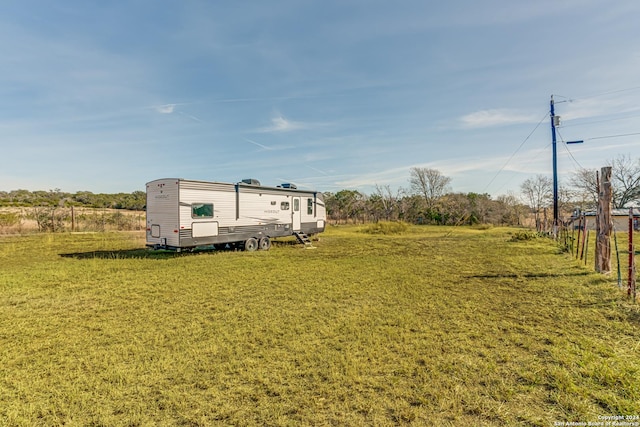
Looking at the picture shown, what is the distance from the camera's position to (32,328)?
187 inches

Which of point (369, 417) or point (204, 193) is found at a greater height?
point (204, 193)

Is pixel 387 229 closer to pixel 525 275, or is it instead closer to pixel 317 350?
pixel 525 275

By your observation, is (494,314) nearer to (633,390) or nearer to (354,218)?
(633,390)

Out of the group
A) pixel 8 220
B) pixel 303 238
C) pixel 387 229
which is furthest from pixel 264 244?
pixel 8 220

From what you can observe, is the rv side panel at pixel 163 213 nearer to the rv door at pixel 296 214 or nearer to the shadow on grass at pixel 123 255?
the shadow on grass at pixel 123 255

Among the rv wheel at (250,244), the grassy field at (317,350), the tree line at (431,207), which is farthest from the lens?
the tree line at (431,207)

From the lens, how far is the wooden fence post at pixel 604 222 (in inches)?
315

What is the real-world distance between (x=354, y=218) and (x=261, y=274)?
98.8ft

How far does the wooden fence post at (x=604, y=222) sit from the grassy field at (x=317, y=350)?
659 millimetres

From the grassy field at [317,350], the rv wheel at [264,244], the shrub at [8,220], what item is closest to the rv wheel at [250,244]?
the rv wheel at [264,244]

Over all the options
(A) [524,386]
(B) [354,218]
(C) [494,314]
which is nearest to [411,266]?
(C) [494,314]

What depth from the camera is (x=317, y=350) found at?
3.98 meters

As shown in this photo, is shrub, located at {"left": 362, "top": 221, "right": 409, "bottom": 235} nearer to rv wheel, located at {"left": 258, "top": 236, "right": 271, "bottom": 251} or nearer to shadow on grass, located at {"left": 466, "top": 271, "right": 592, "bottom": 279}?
rv wheel, located at {"left": 258, "top": 236, "right": 271, "bottom": 251}

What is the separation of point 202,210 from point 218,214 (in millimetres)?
744
